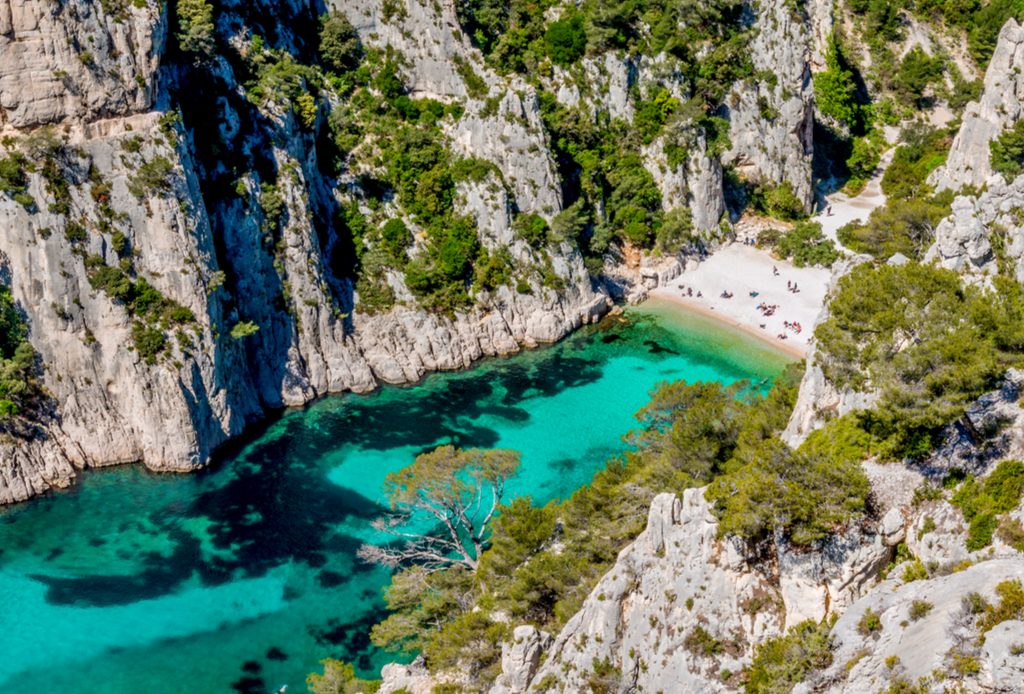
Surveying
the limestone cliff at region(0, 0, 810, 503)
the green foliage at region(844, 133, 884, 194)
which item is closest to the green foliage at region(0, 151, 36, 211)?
the limestone cliff at region(0, 0, 810, 503)

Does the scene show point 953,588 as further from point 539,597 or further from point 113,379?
point 113,379

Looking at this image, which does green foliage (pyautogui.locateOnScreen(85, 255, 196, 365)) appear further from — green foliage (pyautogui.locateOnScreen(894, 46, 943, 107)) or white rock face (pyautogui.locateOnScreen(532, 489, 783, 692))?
green foliage (pyautogui.locateOnScreen(894, 46, 943, 107))

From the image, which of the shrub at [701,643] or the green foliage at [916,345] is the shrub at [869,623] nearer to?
the shrub at [701,643]

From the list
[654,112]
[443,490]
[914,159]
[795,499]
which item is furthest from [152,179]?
[914,159]

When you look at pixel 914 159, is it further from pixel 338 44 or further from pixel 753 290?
pixel 338 44

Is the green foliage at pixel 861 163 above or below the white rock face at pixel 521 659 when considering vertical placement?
above

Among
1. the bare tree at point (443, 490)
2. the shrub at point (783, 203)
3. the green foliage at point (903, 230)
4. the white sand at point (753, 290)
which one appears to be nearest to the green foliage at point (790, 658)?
the bare tree at point (443, 490)

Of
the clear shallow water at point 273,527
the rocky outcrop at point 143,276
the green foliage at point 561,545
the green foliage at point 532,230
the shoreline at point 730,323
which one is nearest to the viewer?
the green foliage at point 561,545
